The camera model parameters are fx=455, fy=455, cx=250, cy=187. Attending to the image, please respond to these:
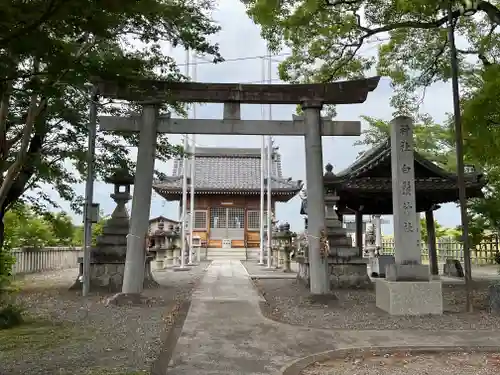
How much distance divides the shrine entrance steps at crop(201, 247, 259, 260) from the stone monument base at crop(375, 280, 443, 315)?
20.6 meters

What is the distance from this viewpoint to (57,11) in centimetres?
312

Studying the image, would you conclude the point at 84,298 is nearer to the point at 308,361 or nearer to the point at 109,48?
the point at 109,48

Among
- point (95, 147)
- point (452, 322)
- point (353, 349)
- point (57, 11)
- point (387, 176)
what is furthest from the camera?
point (387, 176)

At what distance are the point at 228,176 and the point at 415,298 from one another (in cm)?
2567

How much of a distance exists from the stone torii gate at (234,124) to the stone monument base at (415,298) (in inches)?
70.6

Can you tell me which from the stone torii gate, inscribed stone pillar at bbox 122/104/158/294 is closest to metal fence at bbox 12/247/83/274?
inscribed stone pillar at bbox 122/104/158/294

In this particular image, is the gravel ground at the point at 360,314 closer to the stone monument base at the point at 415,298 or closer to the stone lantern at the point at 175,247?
the stone monument base at the point at 415,298

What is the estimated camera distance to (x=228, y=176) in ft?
110

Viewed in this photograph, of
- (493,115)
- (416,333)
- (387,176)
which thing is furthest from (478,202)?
(416,333)

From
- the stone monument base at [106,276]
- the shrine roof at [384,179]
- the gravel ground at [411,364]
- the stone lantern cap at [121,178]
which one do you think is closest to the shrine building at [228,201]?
the shrine roof at [384,179]

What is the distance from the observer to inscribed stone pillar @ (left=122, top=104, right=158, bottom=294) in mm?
9891

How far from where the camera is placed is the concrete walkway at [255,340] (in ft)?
17.4

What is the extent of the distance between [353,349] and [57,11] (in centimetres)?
520

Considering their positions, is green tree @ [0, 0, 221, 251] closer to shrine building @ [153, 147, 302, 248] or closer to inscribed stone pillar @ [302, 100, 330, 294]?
inscribed stone pillar @ [302, 100, 330, 294]
